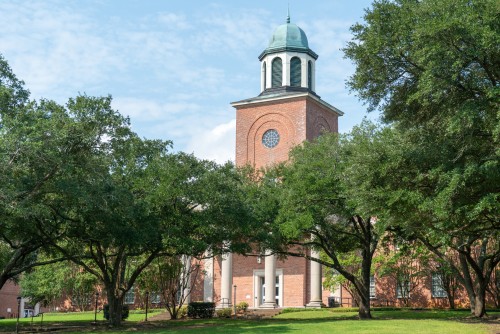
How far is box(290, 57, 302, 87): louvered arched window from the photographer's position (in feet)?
165

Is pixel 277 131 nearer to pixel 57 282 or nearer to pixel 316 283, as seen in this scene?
pixel 316 283

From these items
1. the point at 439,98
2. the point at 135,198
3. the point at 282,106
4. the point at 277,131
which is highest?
the point at 282,106

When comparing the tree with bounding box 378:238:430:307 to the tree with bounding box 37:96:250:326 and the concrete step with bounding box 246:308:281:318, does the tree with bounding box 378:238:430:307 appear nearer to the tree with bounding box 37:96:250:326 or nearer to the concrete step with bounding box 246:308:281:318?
the concrete step with bounding box 246:308:281:318

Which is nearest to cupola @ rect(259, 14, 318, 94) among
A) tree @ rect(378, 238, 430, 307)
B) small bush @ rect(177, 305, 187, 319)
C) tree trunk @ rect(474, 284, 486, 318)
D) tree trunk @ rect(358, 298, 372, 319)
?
tree @ rect(378, 238, 430, 307)

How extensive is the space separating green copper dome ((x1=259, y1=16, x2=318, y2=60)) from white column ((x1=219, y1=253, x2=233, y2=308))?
15.8 m

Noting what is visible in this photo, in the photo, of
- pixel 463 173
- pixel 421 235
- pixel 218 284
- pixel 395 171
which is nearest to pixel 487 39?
pixel 463 173

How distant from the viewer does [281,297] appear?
162ft

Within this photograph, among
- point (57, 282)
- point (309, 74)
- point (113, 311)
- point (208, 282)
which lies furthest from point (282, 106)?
point (113, 311)

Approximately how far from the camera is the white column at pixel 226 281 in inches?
1940

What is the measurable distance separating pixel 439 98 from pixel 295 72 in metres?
32.6

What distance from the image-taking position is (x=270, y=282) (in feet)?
155

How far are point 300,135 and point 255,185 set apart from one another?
16.5 metres

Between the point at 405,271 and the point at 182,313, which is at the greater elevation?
the point at 405,271

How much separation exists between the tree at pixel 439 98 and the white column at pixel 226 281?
28.6 meters
